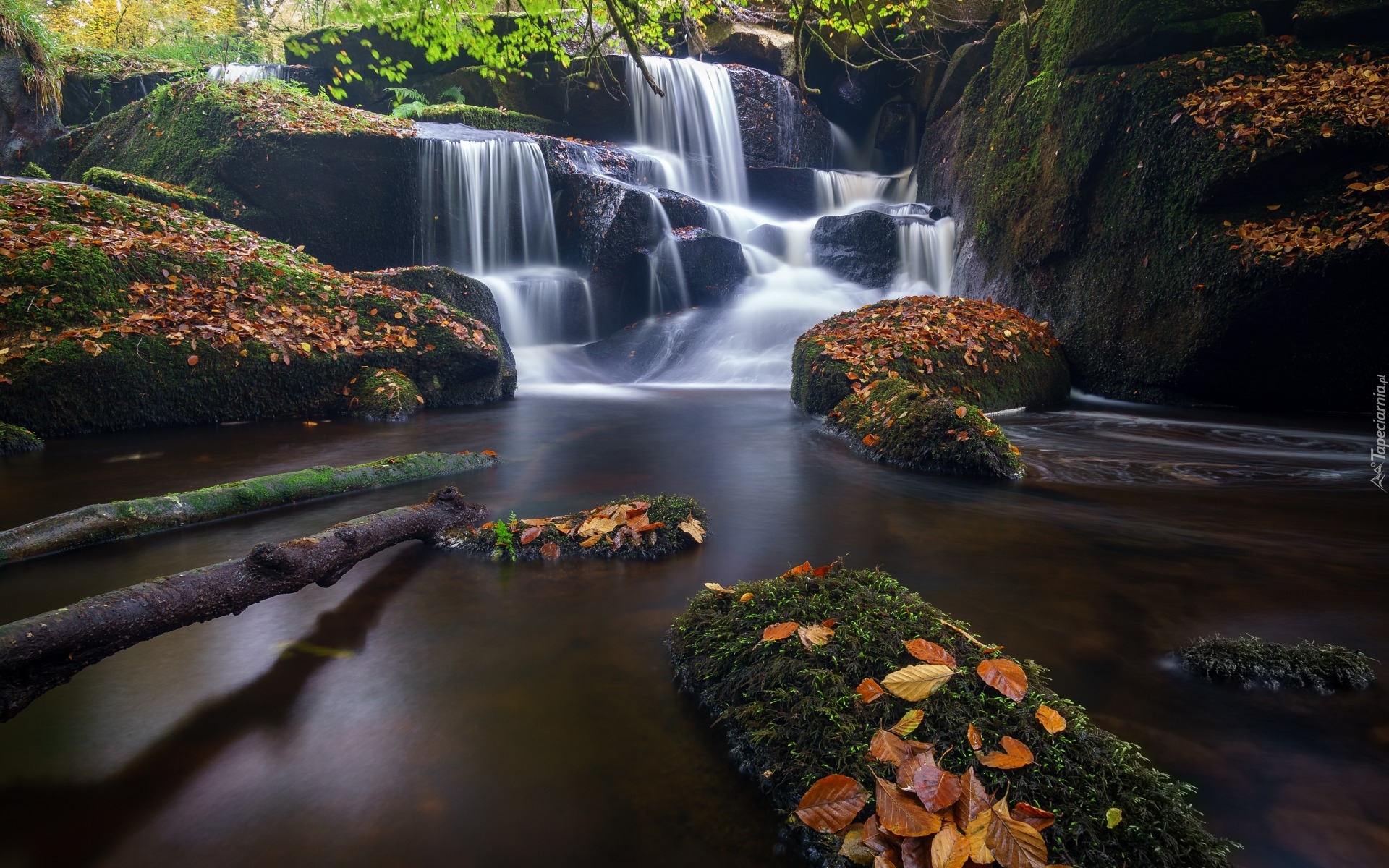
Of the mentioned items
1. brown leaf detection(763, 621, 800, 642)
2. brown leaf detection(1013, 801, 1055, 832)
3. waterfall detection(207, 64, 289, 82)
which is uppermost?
waterfall detection(207, 64, 289, 82)

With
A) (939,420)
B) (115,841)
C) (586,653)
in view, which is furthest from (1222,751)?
(939,420)

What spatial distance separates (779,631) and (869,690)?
0.40 m

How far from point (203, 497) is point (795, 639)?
3821mm

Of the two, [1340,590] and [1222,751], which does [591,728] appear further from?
[1340,590]

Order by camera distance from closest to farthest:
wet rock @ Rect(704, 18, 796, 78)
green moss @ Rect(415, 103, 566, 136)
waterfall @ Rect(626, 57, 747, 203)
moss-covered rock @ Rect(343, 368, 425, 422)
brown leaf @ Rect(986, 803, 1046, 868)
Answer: brown leaf @ Rect(986, 803, 1046, 868) < moss-covered rock @ Rect(343, 368, 425, 422) < green moss @ Rect(415, 103, 566, 136) < waterfall @ Rect(626, 57, 747, 203) < wet rock @ Rect(704, 18, 796, 78)

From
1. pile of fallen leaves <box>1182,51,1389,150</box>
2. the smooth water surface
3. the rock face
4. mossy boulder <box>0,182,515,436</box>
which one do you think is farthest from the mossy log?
pile of fallen leaves <box>1182,51,1389,150</box>

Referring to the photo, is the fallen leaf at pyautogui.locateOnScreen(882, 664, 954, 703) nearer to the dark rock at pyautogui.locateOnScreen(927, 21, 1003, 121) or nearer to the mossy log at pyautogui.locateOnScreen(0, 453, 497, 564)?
the mossy log at pyautogui.locateOnScreen(0, 453, 497, 564)

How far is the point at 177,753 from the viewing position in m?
1.94

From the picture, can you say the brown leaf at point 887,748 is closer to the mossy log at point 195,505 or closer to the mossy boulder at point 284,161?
the mossy log at point 195,505

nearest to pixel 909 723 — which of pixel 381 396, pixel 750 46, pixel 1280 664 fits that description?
pixel 1280 664

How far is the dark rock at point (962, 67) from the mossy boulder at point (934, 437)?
1278cm

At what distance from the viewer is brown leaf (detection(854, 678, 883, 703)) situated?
5.90 feet

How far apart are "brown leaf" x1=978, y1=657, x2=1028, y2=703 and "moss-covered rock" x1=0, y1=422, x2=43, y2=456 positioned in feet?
26.5

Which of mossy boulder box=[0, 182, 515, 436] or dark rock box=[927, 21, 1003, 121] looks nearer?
mossy boulder box=[0, 182, 515, 436]
